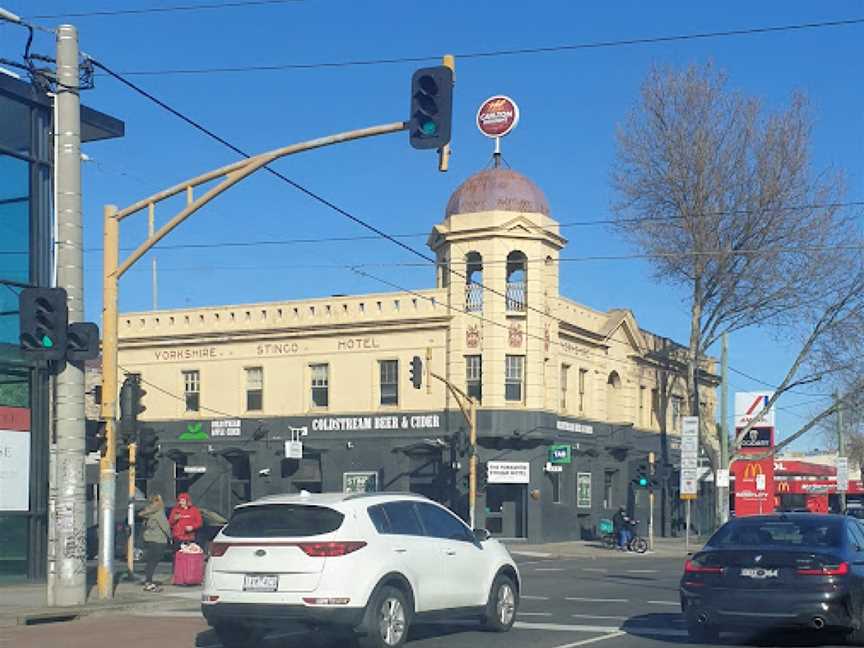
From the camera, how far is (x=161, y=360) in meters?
50.9

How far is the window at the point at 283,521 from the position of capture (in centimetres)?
1309

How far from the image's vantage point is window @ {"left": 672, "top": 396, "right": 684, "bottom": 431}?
59.7 metres

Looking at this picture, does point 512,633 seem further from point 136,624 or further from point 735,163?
point 735,163

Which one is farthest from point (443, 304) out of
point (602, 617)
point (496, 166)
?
point (602, 617)

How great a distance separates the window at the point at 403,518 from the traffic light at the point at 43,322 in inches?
233

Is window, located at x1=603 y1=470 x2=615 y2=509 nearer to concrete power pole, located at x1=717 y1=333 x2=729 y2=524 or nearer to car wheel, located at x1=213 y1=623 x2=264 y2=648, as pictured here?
concrete power pole, located at x1=717 y1=333 x2=729 y2=524

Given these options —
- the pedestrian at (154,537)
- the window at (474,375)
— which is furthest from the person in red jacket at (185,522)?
the window at (474,375)

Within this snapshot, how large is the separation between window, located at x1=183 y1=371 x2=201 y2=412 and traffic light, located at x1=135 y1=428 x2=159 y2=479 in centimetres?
2665

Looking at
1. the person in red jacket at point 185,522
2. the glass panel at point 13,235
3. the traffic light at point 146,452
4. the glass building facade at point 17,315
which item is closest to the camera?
the glass building facade at point 17,315

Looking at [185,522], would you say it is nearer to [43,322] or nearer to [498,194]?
[43,322]

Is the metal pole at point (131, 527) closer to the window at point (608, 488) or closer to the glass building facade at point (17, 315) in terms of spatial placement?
the glass building facade at point (17, 315)

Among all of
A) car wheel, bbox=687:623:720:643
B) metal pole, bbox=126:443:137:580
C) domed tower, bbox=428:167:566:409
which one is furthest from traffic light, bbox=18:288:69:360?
domed tower, bbox=428:167:566:409

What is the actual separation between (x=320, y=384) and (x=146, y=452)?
24.5 meters

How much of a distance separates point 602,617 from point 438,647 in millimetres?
4175
